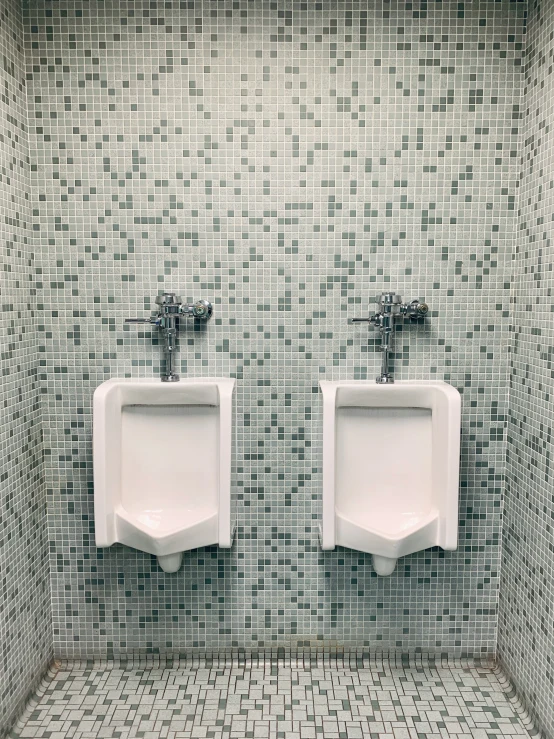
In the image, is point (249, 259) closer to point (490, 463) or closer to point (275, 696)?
point (490, 463)

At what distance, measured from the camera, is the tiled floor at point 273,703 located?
1.72 m

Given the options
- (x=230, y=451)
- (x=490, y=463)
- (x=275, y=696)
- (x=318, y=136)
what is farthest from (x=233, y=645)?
(x=318, y=136)

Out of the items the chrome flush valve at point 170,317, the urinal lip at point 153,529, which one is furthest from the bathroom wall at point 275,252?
the urinal lip at point 153,529

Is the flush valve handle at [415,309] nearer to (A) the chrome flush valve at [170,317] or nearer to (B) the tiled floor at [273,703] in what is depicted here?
(A) the chrome flush valve at [170,317]

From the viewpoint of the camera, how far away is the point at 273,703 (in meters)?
1.82

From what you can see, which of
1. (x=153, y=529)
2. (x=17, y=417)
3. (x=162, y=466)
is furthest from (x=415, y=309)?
(x=17, y=417)

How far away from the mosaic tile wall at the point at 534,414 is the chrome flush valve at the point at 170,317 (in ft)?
3.22

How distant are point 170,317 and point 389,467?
0.83m

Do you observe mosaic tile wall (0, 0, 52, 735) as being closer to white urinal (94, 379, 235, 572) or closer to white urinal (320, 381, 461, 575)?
white urinal (94, 379, 235, 572)

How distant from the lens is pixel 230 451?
5.63ft

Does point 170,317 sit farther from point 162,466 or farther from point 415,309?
point 415,309

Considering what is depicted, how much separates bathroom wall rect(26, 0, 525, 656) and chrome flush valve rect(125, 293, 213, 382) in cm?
6

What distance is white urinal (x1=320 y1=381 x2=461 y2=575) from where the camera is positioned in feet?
5.70

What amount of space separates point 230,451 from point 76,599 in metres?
0.81
